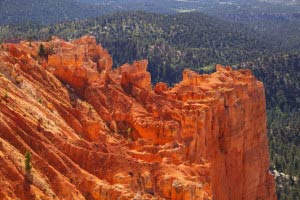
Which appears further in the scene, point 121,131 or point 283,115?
point 283,115

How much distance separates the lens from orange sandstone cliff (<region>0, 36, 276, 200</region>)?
30.7m

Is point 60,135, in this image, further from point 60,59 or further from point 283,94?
point 283,94

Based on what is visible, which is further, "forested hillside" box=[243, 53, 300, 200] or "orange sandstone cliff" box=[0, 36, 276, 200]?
"forested hillside" box=[243, 53, 300, 200]

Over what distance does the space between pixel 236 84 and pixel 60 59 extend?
17.1m

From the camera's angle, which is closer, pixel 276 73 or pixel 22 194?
pixel 22 194

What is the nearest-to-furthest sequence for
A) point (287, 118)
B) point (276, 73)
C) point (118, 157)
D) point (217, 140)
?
point (118, 157), point (217, 140), point (287, 118), point (276, 73)

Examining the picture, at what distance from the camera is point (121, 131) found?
42.2 m

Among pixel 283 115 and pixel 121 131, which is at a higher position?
pixel 121 131

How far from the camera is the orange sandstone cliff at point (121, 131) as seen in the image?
101 ft

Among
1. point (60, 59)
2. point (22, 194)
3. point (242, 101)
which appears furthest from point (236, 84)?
point (22, 194)

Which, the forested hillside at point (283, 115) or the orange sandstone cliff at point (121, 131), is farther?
the forested hillside at point (283, 115)

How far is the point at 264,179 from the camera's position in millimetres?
58844

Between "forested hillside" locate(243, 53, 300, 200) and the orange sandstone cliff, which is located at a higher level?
the orange sandstone cliff

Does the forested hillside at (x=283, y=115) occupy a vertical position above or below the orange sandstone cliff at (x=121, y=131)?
below
